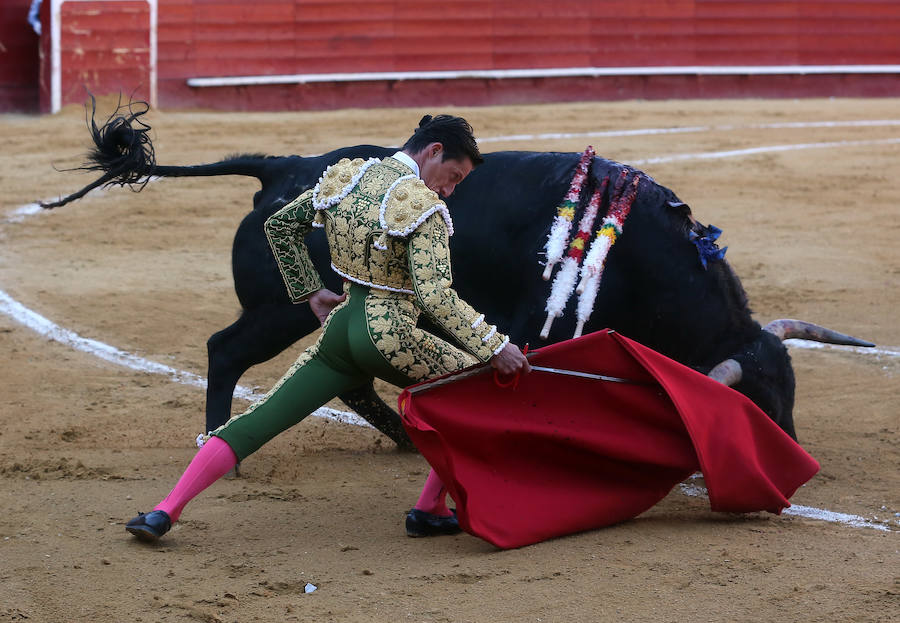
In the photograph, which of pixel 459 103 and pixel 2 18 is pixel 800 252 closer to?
pixel 459 103

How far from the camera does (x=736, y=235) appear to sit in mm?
7168

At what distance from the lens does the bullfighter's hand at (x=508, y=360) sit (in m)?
2.71

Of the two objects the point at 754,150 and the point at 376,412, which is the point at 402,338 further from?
the point at 754,150

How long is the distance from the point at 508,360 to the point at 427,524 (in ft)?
1.84

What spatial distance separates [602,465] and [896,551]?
2.41ft

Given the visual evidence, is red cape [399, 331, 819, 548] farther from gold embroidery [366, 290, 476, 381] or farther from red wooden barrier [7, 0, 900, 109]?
red wooden barrier [7, 0, 900, 109]

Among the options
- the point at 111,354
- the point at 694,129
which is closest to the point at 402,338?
the point at 111,354

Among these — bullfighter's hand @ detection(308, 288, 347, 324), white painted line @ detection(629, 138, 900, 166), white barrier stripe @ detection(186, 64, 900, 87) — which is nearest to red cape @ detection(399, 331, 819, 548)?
bullfighter's hand @ detection(308, 288, 347, 324)

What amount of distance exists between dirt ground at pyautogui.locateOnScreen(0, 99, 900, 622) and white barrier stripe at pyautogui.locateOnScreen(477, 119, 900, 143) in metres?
1.38

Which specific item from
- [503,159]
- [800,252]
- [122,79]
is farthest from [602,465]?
[122,79]

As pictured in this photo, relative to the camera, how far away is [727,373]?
3273 millimetres

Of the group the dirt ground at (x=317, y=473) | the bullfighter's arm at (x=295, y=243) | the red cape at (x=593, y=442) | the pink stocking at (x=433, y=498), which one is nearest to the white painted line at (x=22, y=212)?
the dirt ground at (x=317, y=473)

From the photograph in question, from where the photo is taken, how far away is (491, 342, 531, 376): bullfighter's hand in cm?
271

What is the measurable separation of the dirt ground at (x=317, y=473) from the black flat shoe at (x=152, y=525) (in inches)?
2.5
